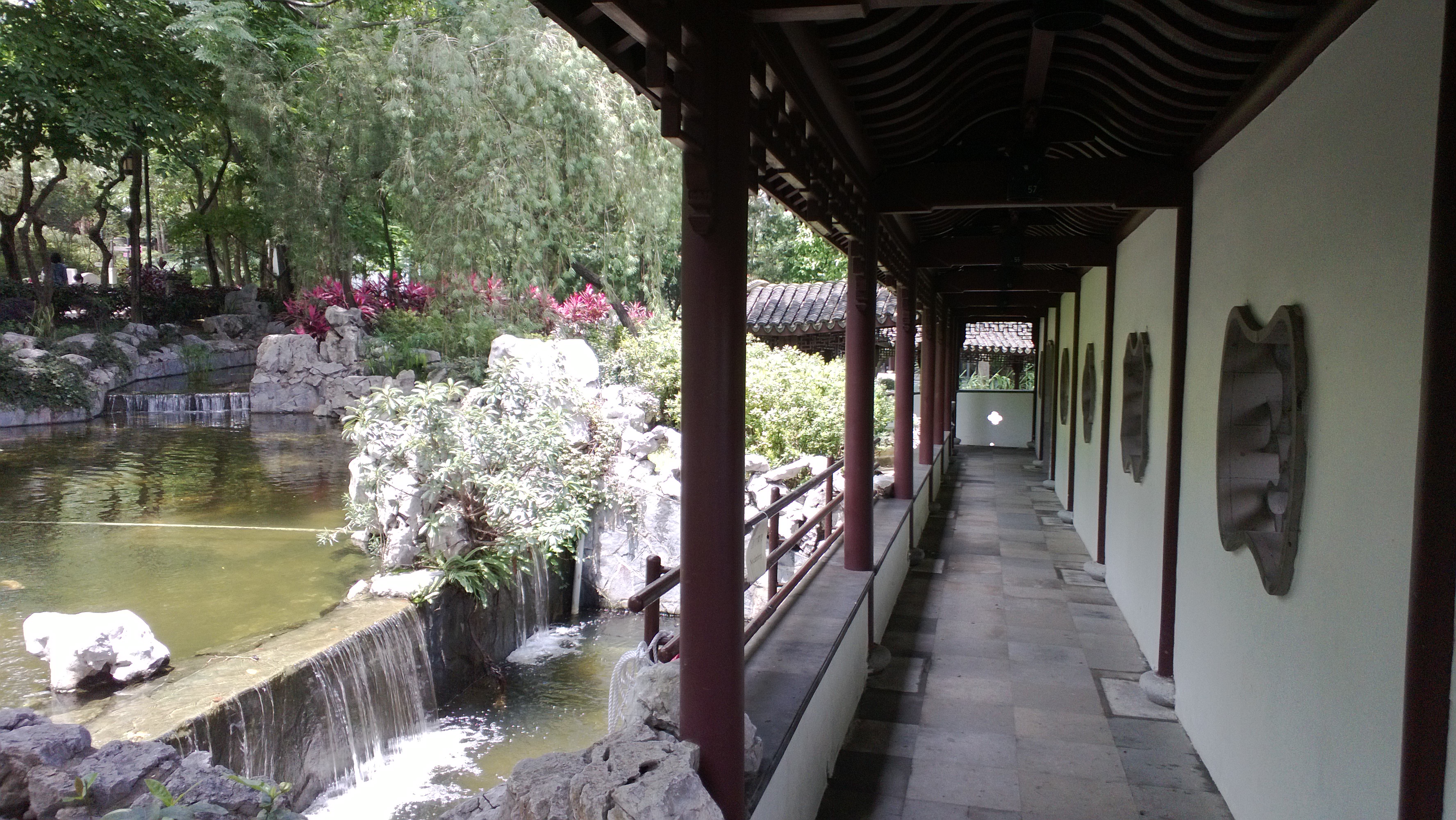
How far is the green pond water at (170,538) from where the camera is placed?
570 cm

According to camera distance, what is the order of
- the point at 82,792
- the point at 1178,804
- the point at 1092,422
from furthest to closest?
the point at 1092,422 → the point at 1178,804 → the point at 82,792

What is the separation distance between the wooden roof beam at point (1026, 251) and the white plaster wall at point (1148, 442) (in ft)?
0.76

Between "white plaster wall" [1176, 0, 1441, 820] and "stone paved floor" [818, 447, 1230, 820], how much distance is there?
0.57 metres

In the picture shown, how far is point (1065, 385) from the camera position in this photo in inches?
406

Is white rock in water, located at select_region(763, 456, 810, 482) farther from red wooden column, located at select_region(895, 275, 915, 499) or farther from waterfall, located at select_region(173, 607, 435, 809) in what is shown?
waterfall, located at select_region(173, 607, 435, 809)

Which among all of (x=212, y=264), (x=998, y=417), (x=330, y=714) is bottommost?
(x=330, y=714)

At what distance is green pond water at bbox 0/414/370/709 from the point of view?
570cm

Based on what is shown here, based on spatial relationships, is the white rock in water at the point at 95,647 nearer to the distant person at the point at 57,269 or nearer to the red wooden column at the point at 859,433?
the red wooden column at the point at 859,433

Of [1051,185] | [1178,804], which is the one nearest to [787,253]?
[1051,185]

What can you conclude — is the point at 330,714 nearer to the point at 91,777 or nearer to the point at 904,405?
the point at 91,777

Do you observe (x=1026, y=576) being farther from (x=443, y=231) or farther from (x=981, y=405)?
(x=981, y=405)

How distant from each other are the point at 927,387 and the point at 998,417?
22.9 ft

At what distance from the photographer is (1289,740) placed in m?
2.73

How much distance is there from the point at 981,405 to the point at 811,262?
6050 mm
